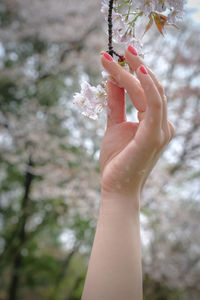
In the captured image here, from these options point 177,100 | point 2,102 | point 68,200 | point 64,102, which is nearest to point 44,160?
point 68,200

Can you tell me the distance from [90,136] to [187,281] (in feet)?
10.7

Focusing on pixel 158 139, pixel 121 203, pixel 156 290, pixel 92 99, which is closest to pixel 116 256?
pixel 121 203

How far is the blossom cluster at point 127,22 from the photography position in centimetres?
54

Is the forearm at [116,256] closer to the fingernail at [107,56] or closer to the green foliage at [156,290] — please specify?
the fingernail at [107,56]

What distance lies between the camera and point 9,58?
407 cm

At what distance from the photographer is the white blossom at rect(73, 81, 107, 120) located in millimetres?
659

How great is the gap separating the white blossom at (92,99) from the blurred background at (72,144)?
2443 mm

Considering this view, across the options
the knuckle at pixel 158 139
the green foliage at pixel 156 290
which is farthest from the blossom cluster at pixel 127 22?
A: the green foliage at pixel 156 290

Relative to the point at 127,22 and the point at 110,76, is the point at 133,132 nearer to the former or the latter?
the point at 110,76

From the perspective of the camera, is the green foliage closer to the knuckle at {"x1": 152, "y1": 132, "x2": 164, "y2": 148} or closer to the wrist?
the wrist

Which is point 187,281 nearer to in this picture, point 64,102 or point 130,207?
point 64,102

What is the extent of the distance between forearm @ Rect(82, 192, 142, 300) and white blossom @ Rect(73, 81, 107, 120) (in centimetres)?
26

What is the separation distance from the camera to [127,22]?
616mm

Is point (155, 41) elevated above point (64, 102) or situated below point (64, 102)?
above
